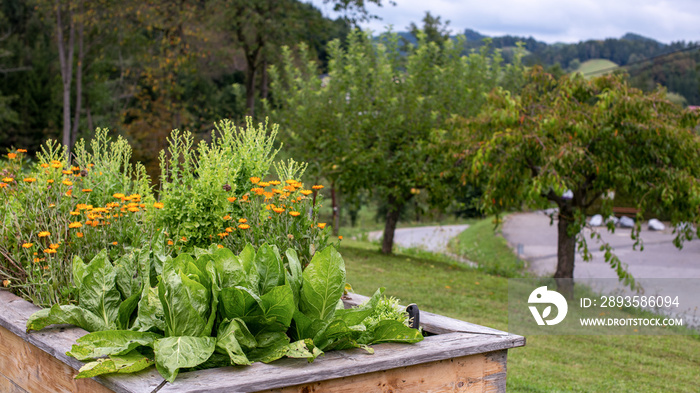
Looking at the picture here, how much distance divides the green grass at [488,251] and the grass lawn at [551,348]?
3.89 ft

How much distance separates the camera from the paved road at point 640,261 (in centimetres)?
1006

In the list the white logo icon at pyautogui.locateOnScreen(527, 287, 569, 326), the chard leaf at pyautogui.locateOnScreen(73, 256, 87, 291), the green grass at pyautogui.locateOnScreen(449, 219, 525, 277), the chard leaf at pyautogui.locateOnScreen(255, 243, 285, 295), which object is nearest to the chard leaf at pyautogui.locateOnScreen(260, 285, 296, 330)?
the chard leaf at pyautogui.locateOnScreen(255, 243, 285, 295)

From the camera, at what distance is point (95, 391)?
6.86 ft

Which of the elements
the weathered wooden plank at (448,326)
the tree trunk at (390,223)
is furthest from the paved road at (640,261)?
the weathered wooden plank at (448,326)

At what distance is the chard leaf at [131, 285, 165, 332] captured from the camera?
229cm

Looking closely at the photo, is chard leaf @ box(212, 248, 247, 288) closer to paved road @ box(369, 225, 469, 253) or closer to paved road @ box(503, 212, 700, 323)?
paved road @ box(503, 212, 700, 323)

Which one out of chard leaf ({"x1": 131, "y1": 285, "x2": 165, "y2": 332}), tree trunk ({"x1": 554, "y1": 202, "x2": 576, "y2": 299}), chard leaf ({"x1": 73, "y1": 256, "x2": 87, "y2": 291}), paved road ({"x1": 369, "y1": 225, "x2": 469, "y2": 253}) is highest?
chard leaf ({"x1": 73, "y1": 256, "x2": 87, "y2": 291})

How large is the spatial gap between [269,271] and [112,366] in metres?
0.72

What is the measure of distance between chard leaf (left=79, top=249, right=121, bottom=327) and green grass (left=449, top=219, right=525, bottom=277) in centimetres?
958

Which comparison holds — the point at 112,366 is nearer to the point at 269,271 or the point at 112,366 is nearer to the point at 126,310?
the point at 126,310

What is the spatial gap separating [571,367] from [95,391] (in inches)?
168

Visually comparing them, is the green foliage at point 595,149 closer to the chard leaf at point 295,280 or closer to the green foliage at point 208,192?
the green foliage at point 208,192

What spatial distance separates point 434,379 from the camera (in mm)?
2334

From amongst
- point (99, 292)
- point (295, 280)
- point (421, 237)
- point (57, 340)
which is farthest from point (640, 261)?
point (57, 340)
